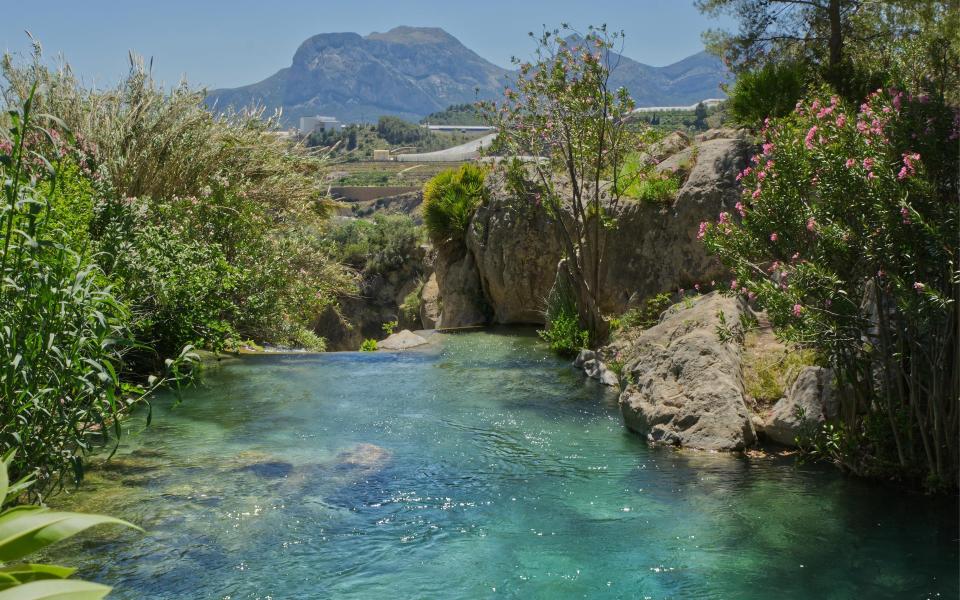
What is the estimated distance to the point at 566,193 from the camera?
15.8m

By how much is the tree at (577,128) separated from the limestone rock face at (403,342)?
3266 mm

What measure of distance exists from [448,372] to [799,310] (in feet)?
21.7

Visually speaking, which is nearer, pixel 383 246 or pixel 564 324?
pixel 564 324

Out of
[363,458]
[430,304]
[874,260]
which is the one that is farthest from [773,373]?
[430,304]

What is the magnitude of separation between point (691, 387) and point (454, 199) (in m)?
11.6

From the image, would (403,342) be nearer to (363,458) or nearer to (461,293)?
(461,293)

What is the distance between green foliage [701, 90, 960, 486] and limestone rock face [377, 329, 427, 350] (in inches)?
354

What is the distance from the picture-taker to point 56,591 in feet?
5.99

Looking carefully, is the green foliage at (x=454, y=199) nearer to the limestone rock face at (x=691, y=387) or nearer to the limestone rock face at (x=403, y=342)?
the limestone rock face at (x=403, y=342)

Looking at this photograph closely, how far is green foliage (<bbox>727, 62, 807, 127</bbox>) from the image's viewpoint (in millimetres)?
13391

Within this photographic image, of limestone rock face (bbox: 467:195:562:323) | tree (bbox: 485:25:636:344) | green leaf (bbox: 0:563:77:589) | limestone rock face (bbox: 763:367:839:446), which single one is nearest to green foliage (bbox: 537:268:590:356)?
tree (bbox: 485:25:636:344)

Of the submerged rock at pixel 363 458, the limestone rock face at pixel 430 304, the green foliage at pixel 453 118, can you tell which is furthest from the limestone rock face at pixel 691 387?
the green foliage at pixel 453 118

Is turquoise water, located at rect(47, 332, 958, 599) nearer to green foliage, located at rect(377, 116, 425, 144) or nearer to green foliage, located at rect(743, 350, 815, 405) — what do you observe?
green foliage, located at rect(743, 350, 815, 405)

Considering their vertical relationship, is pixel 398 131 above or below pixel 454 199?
above
